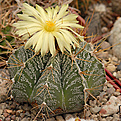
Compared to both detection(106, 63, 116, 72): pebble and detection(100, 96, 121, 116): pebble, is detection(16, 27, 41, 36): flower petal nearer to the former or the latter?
detection(100, 96, 121, 116): pebble

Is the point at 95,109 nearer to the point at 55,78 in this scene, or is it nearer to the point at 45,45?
the point at 55,78

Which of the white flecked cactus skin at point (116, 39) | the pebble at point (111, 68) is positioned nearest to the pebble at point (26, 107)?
the pebble at point (111, 68)

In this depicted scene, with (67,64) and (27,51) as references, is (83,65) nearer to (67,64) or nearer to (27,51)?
(67,64)

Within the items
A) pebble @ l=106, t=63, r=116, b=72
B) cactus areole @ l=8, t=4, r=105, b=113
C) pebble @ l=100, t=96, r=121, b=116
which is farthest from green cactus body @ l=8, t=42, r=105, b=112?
pebble @ l=106, t=63, r=116, b=72

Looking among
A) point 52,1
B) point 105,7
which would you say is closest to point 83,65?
point 52,1

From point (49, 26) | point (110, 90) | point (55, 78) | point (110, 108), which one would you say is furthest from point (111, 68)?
point (49, 26)

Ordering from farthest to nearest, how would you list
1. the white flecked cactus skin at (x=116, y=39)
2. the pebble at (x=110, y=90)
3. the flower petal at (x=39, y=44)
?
1. the white flecked cactus skin at (x=116, y=39)
2. the pebble at (x=110, y=90)
3. the flower petal at (x=39, y=44)

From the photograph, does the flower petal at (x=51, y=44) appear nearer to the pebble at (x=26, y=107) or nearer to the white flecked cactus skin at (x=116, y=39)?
the pebble at (x=26, y=107)
